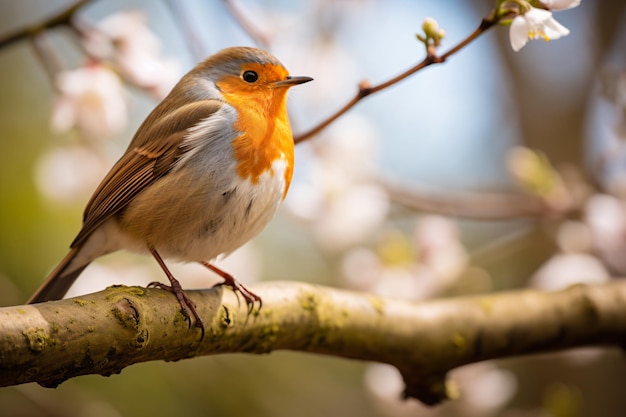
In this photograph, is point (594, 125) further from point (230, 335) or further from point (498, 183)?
point (230, 335)

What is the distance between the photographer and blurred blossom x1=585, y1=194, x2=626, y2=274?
3.29m

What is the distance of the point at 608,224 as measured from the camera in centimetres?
329

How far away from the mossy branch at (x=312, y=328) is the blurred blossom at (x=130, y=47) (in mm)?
1066

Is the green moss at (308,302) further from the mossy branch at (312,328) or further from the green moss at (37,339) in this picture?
the green moss at (37,339)

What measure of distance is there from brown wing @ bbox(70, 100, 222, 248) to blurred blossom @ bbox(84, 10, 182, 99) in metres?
0.60

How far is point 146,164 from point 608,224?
225cm

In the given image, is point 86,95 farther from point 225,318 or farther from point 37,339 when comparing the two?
point 37,339

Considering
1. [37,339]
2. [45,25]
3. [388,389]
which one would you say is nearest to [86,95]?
[45,25]

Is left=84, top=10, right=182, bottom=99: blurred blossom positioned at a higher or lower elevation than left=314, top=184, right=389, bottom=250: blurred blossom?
higher

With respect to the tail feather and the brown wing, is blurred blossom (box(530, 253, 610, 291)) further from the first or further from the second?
the tail feather

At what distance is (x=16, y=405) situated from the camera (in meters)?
2.88

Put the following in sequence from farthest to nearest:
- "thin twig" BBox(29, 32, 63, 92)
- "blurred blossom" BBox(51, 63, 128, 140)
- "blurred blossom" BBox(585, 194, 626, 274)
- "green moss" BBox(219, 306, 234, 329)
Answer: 1. "blurred blossom" BBox(585, 194, 626, 274)
2. "blurred blossom" BBox(51, 63, 128, 140)
3. "thin twig" BBox(29, 32, 63, 92)
4. "green moss" BBox(219, 306, 234, 329)

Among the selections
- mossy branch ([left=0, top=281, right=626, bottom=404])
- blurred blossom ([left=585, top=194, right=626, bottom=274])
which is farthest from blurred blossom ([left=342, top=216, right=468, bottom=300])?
mossy branch ([left=0, top=281, right=626, bottom=404])

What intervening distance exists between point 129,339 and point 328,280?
3.14m
